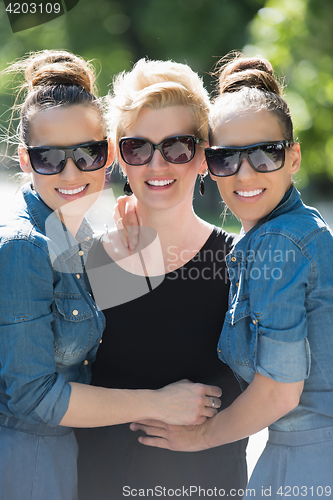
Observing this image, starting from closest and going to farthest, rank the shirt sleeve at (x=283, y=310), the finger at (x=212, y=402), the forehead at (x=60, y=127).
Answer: the shirt sleeve at (x=283, y=310)
the forehead at (x=60, y=127)
the finger at (x=212, y=402)

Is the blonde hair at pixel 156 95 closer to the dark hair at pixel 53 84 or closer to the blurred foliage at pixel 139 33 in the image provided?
the dark hair at pixel 53 84

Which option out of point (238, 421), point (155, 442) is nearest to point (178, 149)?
point (238, 421)

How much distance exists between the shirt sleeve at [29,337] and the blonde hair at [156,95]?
0.78 meters

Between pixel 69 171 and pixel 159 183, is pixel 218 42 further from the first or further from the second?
pixel 69 171

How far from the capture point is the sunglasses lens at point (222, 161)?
1692 millimetres

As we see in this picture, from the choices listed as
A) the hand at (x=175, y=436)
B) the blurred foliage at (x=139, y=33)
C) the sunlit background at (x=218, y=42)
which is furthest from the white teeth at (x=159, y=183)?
the blurred foliage at (x=139, y=33)

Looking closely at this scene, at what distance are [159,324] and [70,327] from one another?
1.55 ft

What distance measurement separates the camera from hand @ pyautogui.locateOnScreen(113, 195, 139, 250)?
2.25 meters

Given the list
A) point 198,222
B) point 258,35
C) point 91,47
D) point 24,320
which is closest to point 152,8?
point 91,47

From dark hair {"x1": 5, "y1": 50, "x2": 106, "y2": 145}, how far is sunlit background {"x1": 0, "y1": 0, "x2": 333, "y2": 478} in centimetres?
804

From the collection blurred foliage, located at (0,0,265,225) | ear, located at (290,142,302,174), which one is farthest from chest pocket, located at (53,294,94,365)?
blurred foliage, located at (0,0,265,225)

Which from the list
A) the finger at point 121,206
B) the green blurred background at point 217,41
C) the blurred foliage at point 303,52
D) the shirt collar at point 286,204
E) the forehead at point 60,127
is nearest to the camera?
the shirt collar at point 286,204

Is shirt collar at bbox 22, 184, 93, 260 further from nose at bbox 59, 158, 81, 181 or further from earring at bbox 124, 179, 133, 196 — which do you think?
earring at bbox 124, 179, 133, 196

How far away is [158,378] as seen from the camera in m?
2.06
